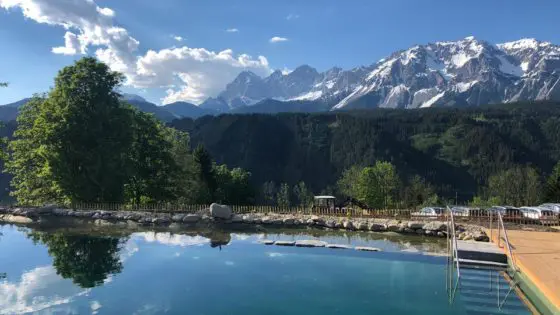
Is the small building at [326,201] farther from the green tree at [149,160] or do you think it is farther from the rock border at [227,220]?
the green tree at [149,160]

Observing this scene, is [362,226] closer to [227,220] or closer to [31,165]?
→ [227,220]

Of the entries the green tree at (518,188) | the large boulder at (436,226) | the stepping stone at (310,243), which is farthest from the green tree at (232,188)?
the green tree at (518,188)

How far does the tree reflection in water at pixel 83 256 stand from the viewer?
1900 cm

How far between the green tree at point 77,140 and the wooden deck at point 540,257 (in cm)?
3284

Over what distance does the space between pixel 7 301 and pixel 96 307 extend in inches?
127

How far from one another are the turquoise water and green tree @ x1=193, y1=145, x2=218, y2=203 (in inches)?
1330

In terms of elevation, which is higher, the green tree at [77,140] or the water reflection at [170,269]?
the green tree at [77,140]

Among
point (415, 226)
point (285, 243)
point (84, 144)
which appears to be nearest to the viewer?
point (285, 243)

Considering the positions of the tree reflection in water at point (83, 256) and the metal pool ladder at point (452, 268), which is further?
the tree reflection in water at point (83, 256)

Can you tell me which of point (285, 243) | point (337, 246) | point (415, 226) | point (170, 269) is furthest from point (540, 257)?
point (170, 269)

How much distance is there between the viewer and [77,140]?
41.2 meters

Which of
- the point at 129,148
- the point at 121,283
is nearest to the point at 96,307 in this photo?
the point at 121,283

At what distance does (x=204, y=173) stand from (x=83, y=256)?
3894cm

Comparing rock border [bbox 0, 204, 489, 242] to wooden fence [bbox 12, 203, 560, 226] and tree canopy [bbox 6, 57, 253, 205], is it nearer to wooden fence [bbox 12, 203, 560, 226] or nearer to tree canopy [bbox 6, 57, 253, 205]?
wooden fence [bbox 12, 203, 560, 226]
